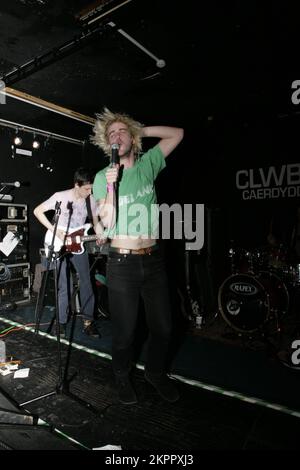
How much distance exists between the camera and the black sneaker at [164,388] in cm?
234

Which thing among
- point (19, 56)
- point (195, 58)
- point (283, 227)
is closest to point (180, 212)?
point (283, 227)

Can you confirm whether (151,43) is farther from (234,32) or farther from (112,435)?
(112,435)

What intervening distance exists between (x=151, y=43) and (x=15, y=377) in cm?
407

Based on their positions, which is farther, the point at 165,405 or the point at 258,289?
the point at 258,289

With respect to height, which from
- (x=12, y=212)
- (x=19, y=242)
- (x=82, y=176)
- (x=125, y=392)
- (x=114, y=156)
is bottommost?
(x=125, y=392)

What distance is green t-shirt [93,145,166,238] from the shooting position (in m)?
2.21

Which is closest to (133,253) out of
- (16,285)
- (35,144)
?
(16,285)

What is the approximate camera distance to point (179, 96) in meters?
5.06

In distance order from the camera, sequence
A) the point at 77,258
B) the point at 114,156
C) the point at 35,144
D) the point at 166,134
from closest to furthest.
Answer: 1. the point at 114,156
2. the point at 166,134
3. the point at 77,258
4. the point at 35,144

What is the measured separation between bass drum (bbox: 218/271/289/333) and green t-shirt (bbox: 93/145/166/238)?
2.29 metres

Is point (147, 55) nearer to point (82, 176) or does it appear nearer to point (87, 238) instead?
point (82, 176)

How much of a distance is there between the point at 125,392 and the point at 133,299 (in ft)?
2.51

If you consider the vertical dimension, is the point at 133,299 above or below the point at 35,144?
below

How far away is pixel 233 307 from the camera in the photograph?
164 inches
